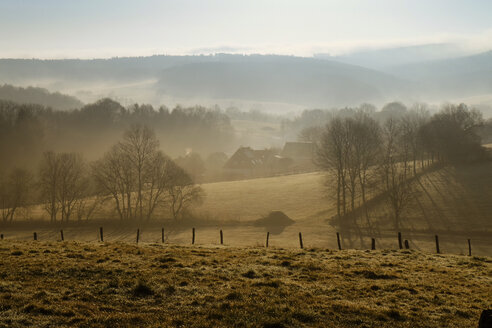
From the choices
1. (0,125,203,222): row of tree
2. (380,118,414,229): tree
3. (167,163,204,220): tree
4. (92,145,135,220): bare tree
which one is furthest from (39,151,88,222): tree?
(380,118,414,229): tree

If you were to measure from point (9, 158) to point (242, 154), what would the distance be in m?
62.9

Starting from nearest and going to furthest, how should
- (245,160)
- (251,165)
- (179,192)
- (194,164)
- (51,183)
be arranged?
(51,183) → (179,192) → (194,164) → (251,165) → (245,160)

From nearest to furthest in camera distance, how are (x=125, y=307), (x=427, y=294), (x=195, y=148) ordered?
(x=125, y=307)
(x=427, y=294)
(x=195, y=148)

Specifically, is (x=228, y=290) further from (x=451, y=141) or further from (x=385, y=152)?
(x=451, y=141)

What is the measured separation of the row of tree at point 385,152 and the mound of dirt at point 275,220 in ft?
27.1

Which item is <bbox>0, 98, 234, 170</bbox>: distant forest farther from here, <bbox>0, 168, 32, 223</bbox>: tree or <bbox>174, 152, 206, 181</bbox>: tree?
<bbox>0, 168, 32, 223</bbox>: tree

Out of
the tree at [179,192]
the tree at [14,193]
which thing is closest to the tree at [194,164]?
the tree at [179,192]

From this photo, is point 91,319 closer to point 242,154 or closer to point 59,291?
point 59,291

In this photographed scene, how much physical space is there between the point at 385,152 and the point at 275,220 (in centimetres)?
3690

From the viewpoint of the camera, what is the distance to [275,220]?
57.7m

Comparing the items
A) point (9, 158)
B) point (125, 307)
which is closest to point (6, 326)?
point (125, 307)

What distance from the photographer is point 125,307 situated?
13.0 m

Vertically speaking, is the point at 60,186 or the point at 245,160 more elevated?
the point at 245,160

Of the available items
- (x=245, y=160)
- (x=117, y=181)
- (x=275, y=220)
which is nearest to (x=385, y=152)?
(x=275, y=220)
